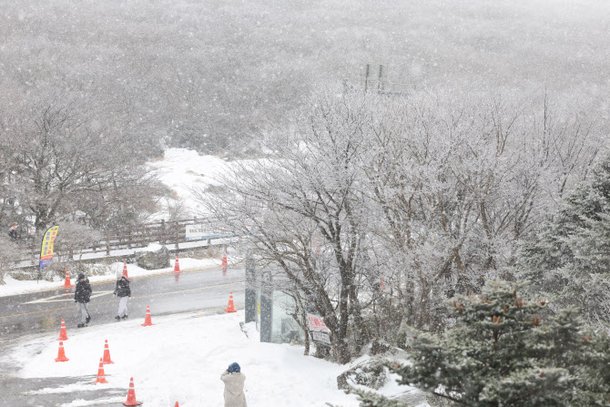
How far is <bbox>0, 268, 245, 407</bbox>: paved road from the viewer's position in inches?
579

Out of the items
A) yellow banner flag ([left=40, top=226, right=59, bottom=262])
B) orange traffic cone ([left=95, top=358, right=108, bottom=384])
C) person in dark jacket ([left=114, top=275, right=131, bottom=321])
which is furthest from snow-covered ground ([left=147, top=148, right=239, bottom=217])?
orange traffic cone ([left=95, top=358, right=108, bottom=384])

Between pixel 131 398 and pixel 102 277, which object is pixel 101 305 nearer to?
pixel 102 277

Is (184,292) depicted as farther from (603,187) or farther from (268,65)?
(268,65)

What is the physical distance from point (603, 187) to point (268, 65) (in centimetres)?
6164

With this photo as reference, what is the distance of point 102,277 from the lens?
25.6m

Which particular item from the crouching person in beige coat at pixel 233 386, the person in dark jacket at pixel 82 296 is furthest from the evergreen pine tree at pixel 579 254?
the person in dark jacket at pixel 82 296

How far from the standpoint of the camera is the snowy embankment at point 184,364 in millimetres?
13375

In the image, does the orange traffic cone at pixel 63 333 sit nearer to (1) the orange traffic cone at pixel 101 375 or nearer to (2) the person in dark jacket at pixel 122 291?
(2) the person in dark jacket at pixel 122 291

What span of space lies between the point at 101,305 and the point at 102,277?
4.04 m

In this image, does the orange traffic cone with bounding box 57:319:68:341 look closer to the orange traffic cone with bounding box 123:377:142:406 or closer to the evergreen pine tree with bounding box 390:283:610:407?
the orange traffic cone with bounding box 123:377:142:406

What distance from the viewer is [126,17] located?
87125mm

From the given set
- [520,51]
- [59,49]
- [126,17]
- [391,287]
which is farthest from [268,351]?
[126,17]

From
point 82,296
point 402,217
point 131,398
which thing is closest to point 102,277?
point 82,296

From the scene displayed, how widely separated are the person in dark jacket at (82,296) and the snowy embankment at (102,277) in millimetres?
1090
